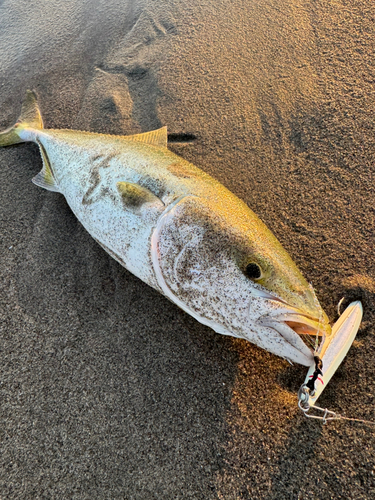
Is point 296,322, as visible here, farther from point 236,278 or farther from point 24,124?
point 24,124

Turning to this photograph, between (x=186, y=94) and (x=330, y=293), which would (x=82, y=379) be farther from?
(x=186, y=94)

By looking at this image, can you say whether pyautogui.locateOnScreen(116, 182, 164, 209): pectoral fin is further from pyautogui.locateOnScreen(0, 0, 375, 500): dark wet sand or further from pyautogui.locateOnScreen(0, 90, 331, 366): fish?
pyautogui.locateOnScreen(0, 0, 375, 500): dark wet sand

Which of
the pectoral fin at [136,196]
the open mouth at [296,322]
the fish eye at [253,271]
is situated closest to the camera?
the open mouth at [296,322]

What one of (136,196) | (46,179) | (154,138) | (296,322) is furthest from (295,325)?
(46,179)

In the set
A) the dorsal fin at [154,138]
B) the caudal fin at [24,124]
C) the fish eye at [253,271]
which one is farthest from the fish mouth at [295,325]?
the caudal fin at [24,124]

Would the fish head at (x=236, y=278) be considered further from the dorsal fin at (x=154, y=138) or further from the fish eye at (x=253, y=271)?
the dorsal fin at (x=154, y=138)

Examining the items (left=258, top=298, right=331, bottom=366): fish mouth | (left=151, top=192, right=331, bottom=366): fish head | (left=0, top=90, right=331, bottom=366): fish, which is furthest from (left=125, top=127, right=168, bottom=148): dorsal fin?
(left=258, top=298, right=331, bottom=366): fish mouth

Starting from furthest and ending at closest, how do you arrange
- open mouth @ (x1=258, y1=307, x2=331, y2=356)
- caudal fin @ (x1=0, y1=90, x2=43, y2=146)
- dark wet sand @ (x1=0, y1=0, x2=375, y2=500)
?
1. caudal fin @ (x1=0, y1=90, x2=43, y2=146)
2. dark wet sand @ (x1=0, y1=0, x2=375, y2=500)
3. open mouth @ (x1=258, y1=307, x2=331, y2=356)
